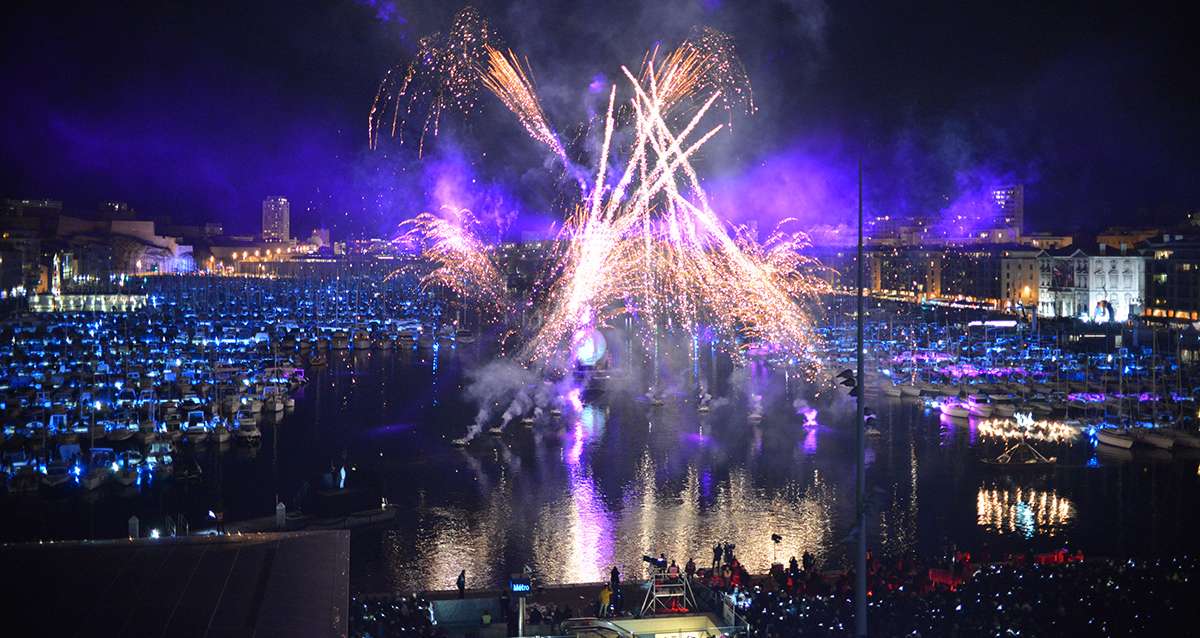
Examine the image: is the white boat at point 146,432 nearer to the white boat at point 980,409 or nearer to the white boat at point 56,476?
the white boat at point 56,476

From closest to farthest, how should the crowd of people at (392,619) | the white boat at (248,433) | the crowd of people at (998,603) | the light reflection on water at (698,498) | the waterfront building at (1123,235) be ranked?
the crowd of people at (392,619)
the crowd of people at (998,603)
the light reflection on water at (698,498)
the white boat at (248,433)
the waterfront building at (1123,235)

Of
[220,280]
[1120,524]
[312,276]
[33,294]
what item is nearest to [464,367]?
[1120,524]

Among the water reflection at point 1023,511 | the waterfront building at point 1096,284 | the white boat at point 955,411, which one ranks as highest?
the waterfront building at point 1096,284

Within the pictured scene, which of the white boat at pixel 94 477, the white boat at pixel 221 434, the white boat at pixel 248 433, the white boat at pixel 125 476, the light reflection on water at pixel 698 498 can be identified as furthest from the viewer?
the white boat at pixel 221 434

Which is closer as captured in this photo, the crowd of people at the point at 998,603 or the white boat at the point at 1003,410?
the crowd of people at the point at 998,603

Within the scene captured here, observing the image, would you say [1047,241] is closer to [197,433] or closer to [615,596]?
[197,433]

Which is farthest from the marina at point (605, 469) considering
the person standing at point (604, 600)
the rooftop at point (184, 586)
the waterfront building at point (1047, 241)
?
the waterfront building at point (1047, 241)
